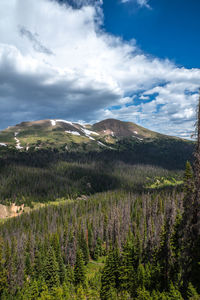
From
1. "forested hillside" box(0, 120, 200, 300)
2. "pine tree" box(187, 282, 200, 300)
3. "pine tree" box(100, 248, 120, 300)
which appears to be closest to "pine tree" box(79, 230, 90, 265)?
"forested hillside" box(0, 120, 200, 300)

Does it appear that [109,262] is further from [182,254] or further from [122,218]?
[122,218]

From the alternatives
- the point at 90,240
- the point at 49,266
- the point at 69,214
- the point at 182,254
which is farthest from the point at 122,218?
the point at 182,254

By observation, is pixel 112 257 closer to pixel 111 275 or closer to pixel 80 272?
pixel 111 275

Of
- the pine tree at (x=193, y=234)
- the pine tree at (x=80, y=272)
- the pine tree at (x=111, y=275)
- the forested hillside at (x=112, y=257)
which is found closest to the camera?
the pine tree at (x=193, y=234)

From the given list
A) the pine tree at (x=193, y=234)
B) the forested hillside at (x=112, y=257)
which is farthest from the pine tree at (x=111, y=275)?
the pine tree at (x=193, y=234)

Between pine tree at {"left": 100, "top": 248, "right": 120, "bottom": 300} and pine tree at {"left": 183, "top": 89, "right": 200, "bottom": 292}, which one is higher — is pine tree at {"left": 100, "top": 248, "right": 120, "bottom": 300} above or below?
below

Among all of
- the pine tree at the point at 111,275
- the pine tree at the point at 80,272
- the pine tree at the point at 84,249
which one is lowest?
the pine tree at the point at 84,249

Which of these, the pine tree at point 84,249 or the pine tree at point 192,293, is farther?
the pine tree at point 84,249

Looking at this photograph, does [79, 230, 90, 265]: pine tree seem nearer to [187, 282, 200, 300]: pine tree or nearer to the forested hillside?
the forested hillside

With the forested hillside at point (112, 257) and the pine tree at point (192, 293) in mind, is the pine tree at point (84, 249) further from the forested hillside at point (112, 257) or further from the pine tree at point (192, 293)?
the pine tree at point (192, 293)

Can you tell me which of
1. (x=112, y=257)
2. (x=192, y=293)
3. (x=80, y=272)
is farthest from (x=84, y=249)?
(x=192, y=293)

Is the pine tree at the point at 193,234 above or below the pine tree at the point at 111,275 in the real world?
above

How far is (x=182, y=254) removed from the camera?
18.1 meters

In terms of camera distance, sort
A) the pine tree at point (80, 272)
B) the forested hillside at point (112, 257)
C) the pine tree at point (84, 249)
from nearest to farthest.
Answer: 1. the forested hillside at point (112, 257)
2. the pine tree at point (80, 272)
3. the pine tree at point (84, 249)
